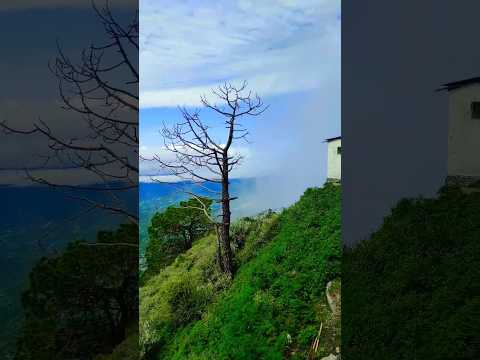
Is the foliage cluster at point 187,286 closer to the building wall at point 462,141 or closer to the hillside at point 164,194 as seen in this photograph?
the hillside at point 164,194

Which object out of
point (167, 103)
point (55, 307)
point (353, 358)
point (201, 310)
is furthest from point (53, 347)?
point (353, 358)

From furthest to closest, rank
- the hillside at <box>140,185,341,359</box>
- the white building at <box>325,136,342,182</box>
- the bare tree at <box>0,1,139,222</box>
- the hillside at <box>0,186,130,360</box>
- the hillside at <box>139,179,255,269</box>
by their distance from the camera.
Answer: the white building at <box>325,136,342,182</box>
the hillside at <box>140,185,341,359</box>
the hillside at <box>139,179,255,269</box>
the bare tree at <box>0,1,139,222</box>
the hillside at <box>0,186,130,360</box>

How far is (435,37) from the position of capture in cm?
387

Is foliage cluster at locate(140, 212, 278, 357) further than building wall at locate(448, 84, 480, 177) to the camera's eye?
No

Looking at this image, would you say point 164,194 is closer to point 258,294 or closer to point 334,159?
point 258,294

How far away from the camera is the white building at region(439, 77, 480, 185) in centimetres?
383

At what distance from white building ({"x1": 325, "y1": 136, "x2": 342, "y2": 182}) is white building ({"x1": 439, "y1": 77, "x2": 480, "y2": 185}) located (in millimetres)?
700

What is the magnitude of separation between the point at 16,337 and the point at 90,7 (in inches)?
60.2

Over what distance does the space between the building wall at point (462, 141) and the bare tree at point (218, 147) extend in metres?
1.20

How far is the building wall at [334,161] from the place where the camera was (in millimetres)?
4055

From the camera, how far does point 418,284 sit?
3.79 m

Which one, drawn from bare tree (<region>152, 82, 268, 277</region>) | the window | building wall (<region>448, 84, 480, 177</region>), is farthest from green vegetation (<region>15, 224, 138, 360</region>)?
the window

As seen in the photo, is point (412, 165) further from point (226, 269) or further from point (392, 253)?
point (226, 269)

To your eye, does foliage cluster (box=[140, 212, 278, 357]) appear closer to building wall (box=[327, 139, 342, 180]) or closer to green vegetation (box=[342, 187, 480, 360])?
building wall (box=[327, 139, 342, 180])
